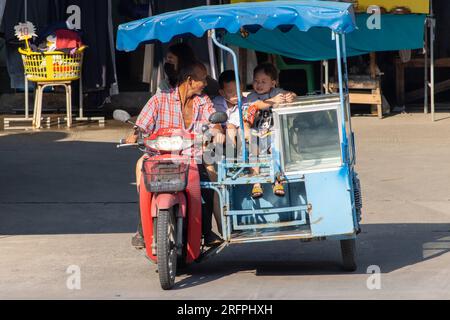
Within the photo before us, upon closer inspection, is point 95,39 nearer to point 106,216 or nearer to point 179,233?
point 106,216

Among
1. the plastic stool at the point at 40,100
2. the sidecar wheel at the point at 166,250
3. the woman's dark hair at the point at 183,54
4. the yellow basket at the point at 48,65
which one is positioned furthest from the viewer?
the plastic stool at the point at 40,100

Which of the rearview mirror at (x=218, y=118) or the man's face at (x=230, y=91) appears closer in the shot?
the rearview mirror at (x=218, y=118)

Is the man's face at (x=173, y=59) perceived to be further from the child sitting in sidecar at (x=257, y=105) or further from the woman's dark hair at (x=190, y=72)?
the child sitting in sidecar at (x=257, y=105)

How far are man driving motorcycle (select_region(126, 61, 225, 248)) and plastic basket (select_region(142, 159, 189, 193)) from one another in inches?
16.2

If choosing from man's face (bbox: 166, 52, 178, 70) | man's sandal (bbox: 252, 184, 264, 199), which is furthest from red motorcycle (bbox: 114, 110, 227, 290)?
man's face (bbox: 166, 52, 178, 70)

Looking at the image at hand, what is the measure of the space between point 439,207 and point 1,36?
7.22m

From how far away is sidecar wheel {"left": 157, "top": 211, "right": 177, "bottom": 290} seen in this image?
7500mm

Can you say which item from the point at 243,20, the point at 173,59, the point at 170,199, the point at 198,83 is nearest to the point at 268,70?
the point at 198,83

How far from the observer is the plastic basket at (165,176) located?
7641mm

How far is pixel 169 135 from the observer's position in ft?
25.9

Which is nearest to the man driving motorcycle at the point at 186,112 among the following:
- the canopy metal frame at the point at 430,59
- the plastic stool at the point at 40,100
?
the plastic stool at the point at 40,100

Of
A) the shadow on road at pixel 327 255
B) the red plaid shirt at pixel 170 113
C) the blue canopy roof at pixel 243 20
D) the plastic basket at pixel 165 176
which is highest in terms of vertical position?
the blue canopy roof at pixel 243 20

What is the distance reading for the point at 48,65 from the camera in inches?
574
